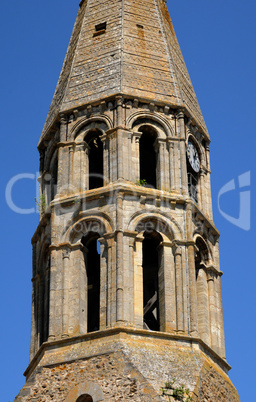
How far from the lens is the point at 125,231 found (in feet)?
116

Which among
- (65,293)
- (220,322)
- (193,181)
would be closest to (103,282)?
(65,293)

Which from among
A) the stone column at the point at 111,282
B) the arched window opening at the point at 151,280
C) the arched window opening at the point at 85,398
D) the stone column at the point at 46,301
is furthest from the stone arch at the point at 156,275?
the stone column at the point at 46,301

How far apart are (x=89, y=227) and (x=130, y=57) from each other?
6.37 m

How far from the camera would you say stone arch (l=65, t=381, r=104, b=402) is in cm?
3225

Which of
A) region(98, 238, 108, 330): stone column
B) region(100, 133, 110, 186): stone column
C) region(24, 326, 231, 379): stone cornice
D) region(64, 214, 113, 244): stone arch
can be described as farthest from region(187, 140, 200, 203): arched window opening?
region(24, 326, 231, 379): stone cornice

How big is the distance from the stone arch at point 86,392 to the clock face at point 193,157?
903cm

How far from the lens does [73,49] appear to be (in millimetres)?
41344

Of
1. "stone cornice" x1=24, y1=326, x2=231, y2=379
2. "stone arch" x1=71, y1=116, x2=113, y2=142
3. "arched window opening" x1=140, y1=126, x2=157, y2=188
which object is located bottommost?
"stone cornice" x1=24, y1=326, x2=231, y2=379

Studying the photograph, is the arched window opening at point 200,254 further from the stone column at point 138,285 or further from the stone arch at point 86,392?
the stone arch at point 86,392

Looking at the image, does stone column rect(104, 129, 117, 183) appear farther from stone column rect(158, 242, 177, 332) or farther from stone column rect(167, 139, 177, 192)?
stone column rect(158, 242, 177, 332)

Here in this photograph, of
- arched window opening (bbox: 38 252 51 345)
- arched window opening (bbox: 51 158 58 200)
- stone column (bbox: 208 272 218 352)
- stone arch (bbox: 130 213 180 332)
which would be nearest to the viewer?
stone arch (bbox: 130 213 180 332)

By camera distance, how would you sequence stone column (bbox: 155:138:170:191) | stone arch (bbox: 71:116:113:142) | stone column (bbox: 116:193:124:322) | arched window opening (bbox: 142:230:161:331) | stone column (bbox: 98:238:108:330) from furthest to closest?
stone arch (bbox: 71:116:113:142)
stone column (bbox: 155:138:170:191)
arched window opening (bbox: 142:230:161:331)
stone column (bbox: 98:238:108:330)
stone column (bbox: 116:193:124:322)

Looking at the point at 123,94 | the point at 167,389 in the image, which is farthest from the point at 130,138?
the point at 167,389

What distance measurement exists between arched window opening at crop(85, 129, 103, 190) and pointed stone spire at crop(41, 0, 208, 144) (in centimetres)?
110
